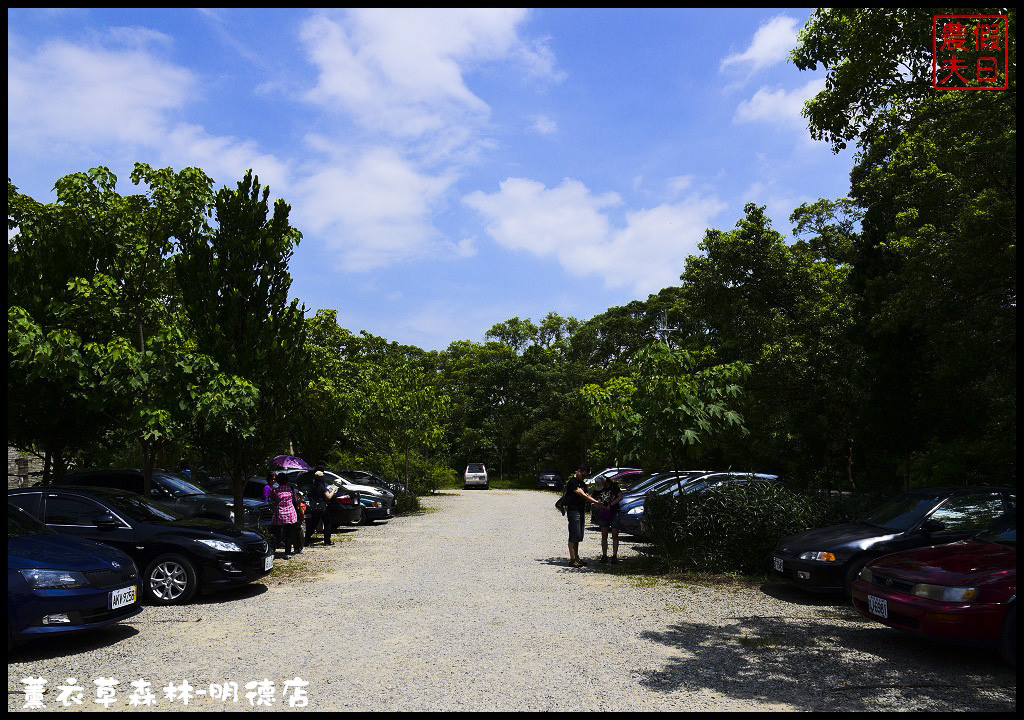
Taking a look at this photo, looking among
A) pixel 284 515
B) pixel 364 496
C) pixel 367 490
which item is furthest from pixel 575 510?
pixel 367 490

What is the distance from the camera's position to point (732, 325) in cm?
2298

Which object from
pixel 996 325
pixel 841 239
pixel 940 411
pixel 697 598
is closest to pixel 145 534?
pixel 697 598

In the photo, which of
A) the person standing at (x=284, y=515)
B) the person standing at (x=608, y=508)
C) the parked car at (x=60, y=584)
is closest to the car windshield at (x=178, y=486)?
the person standing at (x=284, y=515)

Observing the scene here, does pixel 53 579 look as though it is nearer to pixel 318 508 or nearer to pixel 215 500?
pixel 215 500

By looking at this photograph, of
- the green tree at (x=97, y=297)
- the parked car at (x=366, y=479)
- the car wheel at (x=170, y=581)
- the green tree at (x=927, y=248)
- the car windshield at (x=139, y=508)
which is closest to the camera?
the green tree at (x=927, y=248)

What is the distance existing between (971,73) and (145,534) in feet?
35.2

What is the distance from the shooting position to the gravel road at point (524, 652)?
5.32 m

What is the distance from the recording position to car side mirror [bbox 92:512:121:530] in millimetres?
9016

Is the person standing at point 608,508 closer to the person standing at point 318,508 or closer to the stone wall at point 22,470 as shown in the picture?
the person standing at point 318,508

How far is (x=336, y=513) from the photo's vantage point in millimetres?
17234

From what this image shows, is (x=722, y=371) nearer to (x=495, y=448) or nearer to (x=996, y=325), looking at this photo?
(x=996, y=325)

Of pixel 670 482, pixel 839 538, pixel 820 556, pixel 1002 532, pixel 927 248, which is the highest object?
pixel 927 248

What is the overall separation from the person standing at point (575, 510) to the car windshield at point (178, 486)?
27.7 ft

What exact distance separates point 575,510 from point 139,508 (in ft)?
22.0
